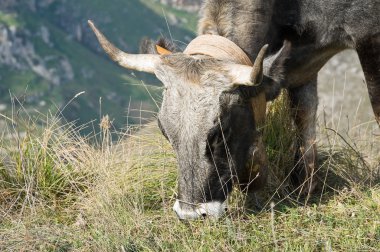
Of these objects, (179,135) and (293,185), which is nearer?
(179,135)

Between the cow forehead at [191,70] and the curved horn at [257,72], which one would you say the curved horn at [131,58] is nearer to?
the cow forehead at [191,70]

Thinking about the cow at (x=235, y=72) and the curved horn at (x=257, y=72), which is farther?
the cow at (x=235, y=72)

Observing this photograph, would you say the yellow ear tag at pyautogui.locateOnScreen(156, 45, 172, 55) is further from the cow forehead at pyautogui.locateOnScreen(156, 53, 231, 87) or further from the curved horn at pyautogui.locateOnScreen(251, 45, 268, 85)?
the curved horn at pyautogui.locateOnScreen(251, 45, 268, 85)

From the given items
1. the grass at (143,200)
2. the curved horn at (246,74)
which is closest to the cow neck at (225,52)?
the curved horn at (246,74)

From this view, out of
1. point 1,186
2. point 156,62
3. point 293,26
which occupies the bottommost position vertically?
point 1,186

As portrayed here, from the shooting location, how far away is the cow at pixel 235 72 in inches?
241

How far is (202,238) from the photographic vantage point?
19.3 ft

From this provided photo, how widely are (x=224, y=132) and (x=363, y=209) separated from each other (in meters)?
1.66

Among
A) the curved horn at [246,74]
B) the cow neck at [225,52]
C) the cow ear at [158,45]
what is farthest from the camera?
the cow ear at [158,45]

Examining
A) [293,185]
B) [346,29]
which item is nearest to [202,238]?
[293,185]

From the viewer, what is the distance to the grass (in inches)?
233

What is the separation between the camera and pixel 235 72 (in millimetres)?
6141

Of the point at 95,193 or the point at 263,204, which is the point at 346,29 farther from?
the point at 95,193

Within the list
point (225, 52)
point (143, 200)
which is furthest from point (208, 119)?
point (143, 200)
